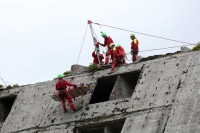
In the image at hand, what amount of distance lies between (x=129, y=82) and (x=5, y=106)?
613cm

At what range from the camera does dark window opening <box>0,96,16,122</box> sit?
25.5 metres

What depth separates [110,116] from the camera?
68.5ft

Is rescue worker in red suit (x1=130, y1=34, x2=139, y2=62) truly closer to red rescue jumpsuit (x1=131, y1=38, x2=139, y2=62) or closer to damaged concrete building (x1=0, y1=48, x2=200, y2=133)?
red rescue jumpsuit (x1=131, y1=38, x2=139, y2=62)

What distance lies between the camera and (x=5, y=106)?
2592 centimetres

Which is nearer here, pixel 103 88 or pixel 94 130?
pixel 94 130

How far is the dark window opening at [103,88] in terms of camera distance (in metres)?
23.5

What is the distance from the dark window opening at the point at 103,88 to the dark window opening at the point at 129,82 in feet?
1.63

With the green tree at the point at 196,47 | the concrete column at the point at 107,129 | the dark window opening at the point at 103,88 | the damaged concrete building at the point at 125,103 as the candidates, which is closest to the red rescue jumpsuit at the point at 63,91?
the damaged concrete building at the point at 125,103

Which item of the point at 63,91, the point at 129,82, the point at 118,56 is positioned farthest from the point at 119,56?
the point at 63,91

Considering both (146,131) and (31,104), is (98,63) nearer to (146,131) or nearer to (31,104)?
(31,104)

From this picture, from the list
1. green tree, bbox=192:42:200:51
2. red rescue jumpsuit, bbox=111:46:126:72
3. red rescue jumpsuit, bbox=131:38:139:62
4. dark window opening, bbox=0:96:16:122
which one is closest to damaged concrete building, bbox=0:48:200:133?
dark window opening, bbox=0:96:16:122

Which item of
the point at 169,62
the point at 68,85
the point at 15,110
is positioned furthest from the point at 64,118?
the point at 169,62

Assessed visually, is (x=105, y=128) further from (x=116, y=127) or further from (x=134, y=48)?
(x=134, y=48)

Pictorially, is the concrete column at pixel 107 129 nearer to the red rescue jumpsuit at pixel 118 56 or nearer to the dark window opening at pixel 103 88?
the dark window opening at pixel 103 88
